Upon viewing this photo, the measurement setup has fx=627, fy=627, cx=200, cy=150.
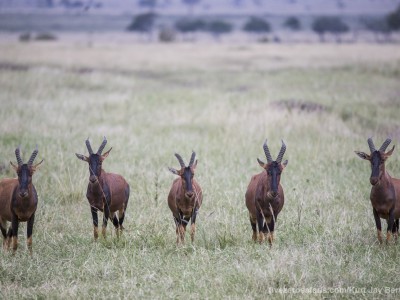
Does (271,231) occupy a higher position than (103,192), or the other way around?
(103,192)

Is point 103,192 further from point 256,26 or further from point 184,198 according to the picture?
point 256,26

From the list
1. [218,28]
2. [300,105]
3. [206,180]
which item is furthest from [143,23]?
[206,180]

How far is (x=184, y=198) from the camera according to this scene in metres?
8.77

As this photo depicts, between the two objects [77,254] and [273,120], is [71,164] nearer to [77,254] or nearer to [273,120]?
[77,254]

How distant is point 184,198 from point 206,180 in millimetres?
3860

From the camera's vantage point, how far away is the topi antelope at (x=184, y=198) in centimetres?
855

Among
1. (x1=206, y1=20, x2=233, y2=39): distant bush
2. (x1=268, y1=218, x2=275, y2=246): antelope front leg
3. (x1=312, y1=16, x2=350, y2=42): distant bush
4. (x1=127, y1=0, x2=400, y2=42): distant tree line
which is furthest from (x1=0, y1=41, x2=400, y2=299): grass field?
(x1=206, y1=20, x2=233, y2=39): distant bush

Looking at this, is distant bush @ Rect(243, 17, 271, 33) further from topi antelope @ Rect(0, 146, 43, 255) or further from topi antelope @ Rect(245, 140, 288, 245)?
topi antelope @ Rect(0, 146, 43, 255)

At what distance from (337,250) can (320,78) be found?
77.0 ft

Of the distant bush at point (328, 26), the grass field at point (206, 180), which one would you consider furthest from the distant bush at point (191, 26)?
the grass field at point (206, 180)

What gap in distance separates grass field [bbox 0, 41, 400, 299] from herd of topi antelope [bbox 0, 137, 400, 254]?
0.33m

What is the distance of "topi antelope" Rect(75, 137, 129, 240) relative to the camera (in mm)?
8805

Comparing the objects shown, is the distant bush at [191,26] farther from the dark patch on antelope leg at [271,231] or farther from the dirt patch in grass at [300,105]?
the dark patch on antelope leg at [271,231]

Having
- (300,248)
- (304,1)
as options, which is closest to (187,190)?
(300,248)
